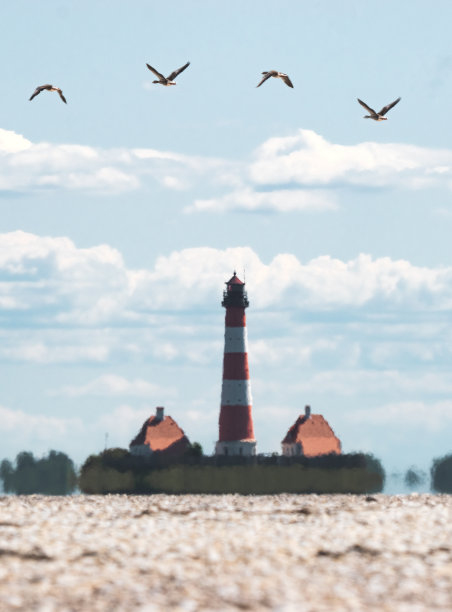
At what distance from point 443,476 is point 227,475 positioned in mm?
43327

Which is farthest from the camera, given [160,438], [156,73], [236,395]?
[160,438]

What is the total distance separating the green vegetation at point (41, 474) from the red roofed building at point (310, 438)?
136 feet

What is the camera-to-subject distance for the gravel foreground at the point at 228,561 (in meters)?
20.1

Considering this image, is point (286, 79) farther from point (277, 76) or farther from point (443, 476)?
point (443, 476)

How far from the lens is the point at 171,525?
27844mm

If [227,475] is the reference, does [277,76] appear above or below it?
above

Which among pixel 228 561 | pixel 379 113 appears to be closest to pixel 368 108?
pixel 379 113

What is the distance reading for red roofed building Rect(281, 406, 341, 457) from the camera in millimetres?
83625

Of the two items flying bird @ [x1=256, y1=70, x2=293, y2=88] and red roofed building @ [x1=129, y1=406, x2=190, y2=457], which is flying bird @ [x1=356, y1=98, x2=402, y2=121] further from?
red roofed building @ [x1=129, y1=406, x2=190, y2=457]

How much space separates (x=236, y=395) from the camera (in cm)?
7469

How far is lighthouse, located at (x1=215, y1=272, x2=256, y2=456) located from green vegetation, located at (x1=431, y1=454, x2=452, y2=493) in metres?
41.5

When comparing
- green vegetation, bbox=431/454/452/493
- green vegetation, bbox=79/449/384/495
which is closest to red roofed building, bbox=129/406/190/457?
green vegetation, bbox=79/449/384/495

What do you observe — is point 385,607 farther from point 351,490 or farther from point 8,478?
point 8,478

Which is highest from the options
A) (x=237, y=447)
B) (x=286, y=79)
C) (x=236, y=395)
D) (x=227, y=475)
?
(x=286, y=79)
